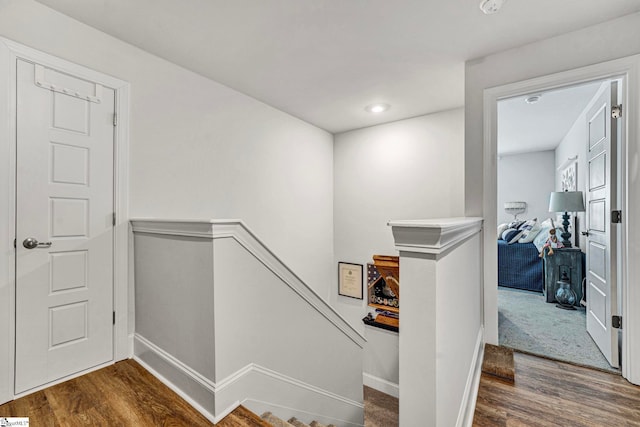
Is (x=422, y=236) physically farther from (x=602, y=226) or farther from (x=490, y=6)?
(x=602, y=226)

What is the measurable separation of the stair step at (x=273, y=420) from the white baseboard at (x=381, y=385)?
6.35 ft

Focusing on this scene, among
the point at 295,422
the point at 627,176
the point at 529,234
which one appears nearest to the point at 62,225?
the point at 295,422

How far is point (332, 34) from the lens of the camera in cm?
202

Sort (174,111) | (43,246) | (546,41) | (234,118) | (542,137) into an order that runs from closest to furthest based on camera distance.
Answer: (43,246) → (546,41) → (174,111) → (234,118) → (542,137)

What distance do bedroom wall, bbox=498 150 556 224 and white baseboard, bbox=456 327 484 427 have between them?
574 centimetres

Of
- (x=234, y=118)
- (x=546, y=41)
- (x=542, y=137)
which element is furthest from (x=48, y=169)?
(x=542, y=137)

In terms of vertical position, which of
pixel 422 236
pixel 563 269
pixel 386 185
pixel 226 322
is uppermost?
pixel 386 185

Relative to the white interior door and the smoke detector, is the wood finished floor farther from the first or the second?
the smoke detector

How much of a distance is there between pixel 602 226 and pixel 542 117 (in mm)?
2515

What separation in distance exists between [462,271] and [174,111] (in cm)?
237

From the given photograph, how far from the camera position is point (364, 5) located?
1750 mm

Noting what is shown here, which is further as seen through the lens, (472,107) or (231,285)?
(472,107)

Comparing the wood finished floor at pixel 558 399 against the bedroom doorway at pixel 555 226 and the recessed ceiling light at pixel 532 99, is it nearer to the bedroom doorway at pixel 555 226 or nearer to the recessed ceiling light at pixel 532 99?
the bedroom doorway at pixel 555 226

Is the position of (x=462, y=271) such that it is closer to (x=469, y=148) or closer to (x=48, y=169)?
(x=469, y=148)
